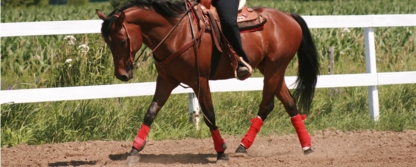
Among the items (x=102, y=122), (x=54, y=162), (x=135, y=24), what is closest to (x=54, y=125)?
(x=102, y=122)

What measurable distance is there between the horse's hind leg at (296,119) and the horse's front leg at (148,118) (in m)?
1.53

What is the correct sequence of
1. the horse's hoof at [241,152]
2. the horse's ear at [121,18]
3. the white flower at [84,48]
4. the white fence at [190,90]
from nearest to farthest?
1. the horse's ear at [121,18]
2. the horse's hoof at [241,152]
3. the white fence at [190,90]
4. the white flower at [84,48]

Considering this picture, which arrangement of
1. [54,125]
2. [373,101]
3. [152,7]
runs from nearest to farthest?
[152,7] < [54,125] < [373,101]

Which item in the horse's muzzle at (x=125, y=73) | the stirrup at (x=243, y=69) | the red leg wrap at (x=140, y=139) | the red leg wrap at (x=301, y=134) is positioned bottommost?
the red leg wrap at (x=301, y=134)

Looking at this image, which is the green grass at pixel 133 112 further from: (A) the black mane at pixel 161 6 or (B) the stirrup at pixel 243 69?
(A) the black mane at pixel 161 6

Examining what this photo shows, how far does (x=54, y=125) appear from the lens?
353 inches

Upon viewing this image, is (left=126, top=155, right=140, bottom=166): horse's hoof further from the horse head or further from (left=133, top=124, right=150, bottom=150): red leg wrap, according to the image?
the horse head

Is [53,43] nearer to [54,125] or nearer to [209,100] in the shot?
[54,125]

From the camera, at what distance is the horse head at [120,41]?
675cm

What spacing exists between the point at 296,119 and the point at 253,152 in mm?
671


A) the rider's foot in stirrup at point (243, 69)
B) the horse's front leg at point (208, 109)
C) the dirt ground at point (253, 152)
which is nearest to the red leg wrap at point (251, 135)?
the dirt ground at point (253, 152)

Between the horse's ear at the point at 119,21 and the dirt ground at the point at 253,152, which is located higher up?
the horse's ear at the point at 119,21

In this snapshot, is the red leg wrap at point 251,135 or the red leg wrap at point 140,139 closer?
the red leg wrap at point 140,139

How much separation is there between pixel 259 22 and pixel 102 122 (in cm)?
264
